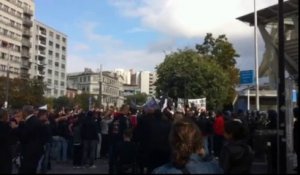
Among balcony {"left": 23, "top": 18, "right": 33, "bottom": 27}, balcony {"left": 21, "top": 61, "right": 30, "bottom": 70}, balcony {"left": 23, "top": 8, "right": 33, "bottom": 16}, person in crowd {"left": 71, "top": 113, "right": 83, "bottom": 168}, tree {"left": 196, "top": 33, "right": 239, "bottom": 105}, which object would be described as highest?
balcony {"left": 23, "top": 8, "right": 33, "bottom": 16}

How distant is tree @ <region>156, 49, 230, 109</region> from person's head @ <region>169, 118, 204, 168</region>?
172ft

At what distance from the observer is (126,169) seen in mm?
12836

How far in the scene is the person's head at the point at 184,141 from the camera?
16.0 feet

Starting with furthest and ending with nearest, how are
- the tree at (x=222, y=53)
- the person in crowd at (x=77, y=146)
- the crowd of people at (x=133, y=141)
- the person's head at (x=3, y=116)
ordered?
the tree at (x=222, y=53) → the person in crowd at (x=77, y=146) → the person's head at (x=3, y=116) → the crowd of people at (x=133, y=141)

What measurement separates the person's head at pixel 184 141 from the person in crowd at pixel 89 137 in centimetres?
1238

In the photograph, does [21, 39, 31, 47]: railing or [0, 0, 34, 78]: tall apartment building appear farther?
[21, 39, 31, 47]: railing

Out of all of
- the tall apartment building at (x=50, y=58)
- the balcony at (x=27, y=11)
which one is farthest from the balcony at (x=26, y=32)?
the tall apartment building at (x=50, y=58)

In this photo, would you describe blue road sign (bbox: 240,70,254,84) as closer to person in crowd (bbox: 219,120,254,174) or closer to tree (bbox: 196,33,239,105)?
tree (bbox: 196,33,239,105)

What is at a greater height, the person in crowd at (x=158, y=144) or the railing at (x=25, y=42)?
the railing at (x=25, y=42)

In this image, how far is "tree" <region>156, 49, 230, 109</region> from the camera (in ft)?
191

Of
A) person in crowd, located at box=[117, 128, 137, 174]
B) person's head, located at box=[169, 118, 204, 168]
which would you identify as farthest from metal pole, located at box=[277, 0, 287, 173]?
person's head, located at box=[169, 118, 204, 168]

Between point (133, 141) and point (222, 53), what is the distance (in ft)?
175

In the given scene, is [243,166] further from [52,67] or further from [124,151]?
[52,67]

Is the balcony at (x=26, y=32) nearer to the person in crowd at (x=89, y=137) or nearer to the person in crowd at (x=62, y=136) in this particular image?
the person in crowd at (x=62, y=136)
